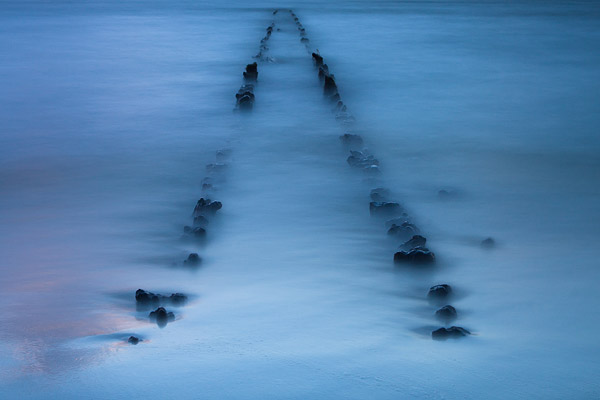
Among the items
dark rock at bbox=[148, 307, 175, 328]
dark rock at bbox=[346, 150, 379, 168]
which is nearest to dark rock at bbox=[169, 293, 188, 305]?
dark rock at bbox=[148, 307, 175, 328]

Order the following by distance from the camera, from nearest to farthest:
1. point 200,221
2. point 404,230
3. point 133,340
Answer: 1. point 133,340
2. point 404,230
3. point 200,221

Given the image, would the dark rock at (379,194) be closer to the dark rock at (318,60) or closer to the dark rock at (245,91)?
the dark rock at (245,91)

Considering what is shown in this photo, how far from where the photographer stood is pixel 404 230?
10.2 feet

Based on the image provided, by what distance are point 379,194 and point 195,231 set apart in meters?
0.94

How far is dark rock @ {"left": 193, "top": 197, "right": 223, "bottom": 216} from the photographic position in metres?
3.42

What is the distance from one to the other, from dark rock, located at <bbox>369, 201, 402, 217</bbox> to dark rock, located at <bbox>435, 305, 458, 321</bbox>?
1072 millimetres

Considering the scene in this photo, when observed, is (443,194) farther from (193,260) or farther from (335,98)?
(335,98)

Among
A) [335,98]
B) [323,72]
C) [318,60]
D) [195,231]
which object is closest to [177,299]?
[195,231]

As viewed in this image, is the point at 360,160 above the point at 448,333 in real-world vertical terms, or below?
above

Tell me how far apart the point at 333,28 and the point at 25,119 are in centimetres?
722

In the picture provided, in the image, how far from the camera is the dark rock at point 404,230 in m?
3.11

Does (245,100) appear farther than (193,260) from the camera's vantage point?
Yes

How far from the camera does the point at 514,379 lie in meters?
2.01

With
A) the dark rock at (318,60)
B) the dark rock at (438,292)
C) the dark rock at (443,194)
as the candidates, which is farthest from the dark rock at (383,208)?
the dark rock at (318,60)
